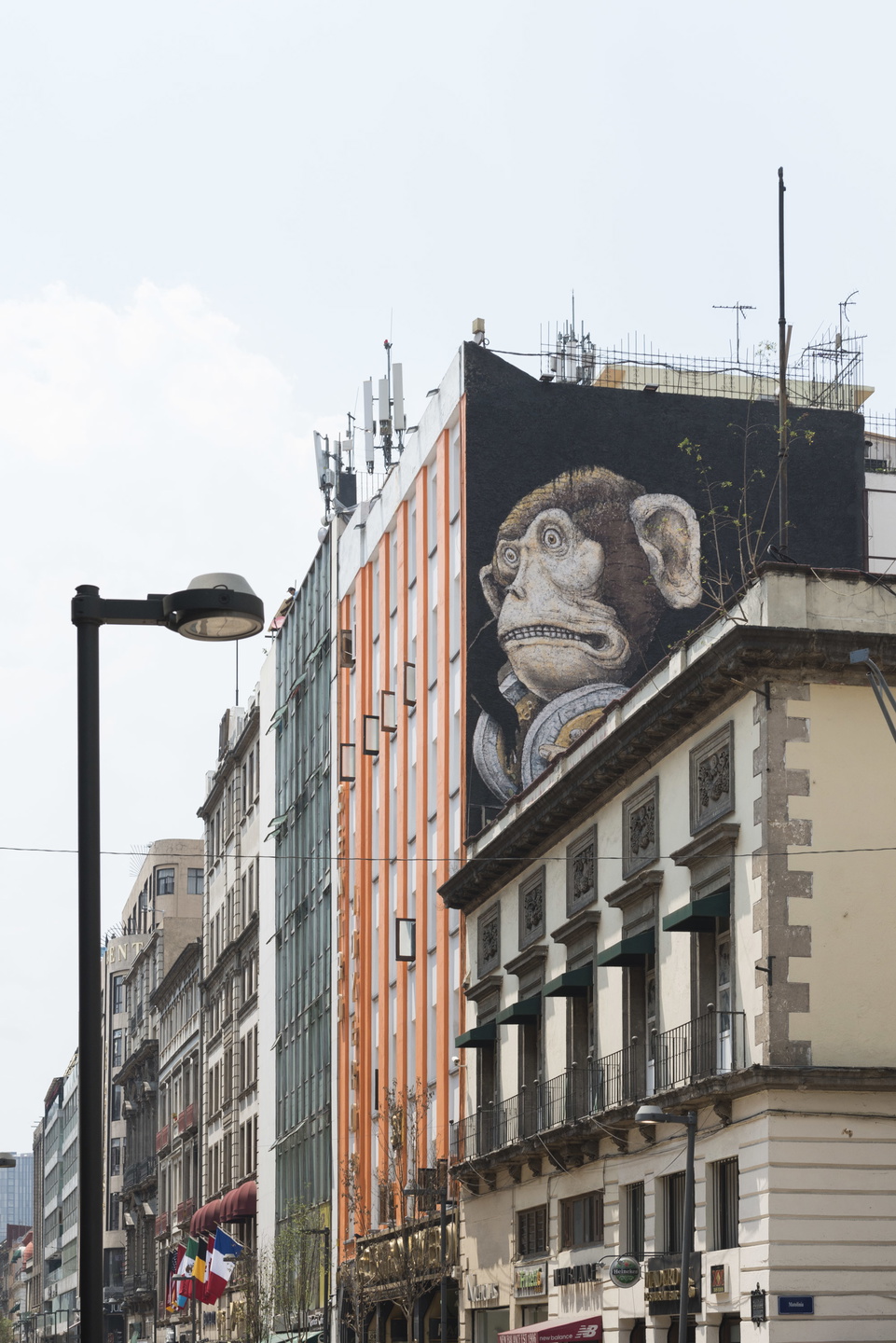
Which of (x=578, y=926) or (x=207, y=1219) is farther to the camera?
(x=207, y=1219)

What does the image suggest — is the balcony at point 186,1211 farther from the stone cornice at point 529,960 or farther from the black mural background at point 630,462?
the stone cornice at point 529,960

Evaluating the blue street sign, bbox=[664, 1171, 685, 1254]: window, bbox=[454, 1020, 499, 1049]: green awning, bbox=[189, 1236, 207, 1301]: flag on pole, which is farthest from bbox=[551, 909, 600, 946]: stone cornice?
bbox=[189, 1236, 207, 1301]: flag on pole

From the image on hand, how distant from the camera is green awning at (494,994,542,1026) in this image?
140 ft

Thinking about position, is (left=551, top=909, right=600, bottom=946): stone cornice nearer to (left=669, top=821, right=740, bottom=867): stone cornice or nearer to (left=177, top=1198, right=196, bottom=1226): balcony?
(left=669, top=821, right=740, bottom=867): stone cornice

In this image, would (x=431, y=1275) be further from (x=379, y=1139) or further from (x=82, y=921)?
(x=82, y=921)

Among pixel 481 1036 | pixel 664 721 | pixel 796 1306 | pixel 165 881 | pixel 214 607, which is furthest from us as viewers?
pixel 165 881

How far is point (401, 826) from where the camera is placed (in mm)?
58469

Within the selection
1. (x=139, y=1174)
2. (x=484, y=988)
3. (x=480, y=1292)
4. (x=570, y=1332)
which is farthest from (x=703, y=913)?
(x=139, y=1174)

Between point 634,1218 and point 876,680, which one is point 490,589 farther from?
point 876,680

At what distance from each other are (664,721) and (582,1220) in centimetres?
1096

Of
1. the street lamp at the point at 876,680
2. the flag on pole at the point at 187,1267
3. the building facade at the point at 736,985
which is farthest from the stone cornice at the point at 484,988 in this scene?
the flag on pole at the point at 187,1267

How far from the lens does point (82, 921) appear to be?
884 centimetres

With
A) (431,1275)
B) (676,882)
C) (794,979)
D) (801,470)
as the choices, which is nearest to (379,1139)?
(431,1275)

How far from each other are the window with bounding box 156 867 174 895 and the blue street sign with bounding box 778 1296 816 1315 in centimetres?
9881
